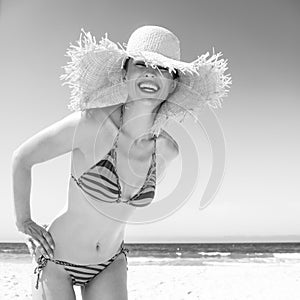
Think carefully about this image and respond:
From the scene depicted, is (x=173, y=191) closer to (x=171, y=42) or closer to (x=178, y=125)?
(x=178, y=125)

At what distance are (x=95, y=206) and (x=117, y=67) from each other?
0.47 meters

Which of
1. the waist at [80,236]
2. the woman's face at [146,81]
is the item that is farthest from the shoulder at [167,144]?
the waist at [80,236]

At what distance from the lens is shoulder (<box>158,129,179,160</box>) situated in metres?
A: 1.63

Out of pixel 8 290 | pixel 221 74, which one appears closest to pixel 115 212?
pixel 221 74

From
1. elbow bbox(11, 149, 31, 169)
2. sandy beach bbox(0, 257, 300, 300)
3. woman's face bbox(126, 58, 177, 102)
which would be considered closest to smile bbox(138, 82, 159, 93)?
woman's face bbox(126, 58, 177, 102)

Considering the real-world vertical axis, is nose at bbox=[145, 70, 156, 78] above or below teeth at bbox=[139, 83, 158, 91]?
above

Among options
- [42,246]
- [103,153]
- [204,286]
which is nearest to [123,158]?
[103,153]

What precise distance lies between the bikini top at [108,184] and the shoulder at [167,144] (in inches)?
5.0

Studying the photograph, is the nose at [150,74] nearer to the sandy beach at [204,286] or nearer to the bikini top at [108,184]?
the bikini top at [108,184]

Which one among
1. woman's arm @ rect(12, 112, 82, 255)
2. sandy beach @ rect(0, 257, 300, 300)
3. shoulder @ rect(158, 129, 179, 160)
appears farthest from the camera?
sandy beach @ rect(0, 257, 300, 300)

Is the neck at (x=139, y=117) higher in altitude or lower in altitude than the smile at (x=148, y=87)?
lower

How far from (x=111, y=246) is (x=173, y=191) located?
0.29 meters

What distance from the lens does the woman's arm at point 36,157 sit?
4.40 feet

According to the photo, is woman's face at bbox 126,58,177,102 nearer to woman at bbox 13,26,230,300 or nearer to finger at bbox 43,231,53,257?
woman at bbox 13,26,230,300
